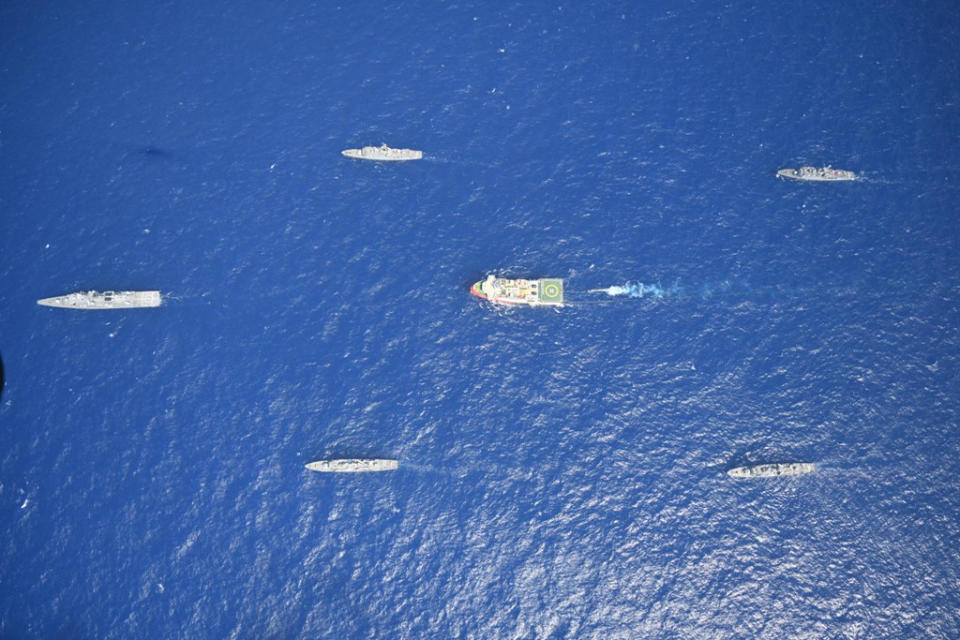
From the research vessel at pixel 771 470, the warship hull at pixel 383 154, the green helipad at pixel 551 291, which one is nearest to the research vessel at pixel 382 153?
the warship hull at pixel 383 154

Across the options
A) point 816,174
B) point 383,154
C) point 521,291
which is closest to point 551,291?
point 521,291

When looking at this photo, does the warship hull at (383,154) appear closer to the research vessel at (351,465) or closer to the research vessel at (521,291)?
the research vessel at (521,291)

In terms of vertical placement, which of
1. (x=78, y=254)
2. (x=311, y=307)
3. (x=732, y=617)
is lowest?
(x=732, y=617)

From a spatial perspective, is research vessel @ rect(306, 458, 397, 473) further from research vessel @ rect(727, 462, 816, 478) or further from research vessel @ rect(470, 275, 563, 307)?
research vessel @ rect(727, 462, 816, 478)

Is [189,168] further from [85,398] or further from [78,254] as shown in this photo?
[85,398]

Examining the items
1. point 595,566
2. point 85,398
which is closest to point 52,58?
point 85,398

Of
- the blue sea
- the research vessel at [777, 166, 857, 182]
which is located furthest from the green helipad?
the research vessel at [777, 166, 857, 182]
